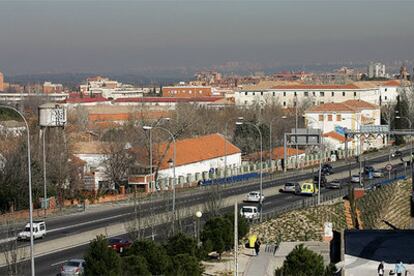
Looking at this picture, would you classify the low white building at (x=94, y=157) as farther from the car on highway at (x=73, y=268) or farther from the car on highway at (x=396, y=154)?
the car on highway at (x=396, y=154)

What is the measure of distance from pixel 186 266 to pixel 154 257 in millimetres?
1091

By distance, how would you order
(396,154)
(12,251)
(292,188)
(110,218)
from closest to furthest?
(12,251)
(110,218)
(292,188)
(396,154)

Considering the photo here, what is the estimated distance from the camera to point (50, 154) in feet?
201

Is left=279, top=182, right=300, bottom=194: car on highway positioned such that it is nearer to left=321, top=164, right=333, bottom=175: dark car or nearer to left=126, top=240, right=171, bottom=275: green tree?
left=321, top=164, right=333, bottom=175: dark car

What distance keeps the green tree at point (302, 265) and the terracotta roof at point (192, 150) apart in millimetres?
37647

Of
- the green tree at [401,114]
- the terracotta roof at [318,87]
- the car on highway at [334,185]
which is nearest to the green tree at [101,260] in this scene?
the car on highway at [334,185]

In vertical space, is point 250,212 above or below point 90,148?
below

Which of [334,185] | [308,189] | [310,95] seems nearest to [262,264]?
[308,189]

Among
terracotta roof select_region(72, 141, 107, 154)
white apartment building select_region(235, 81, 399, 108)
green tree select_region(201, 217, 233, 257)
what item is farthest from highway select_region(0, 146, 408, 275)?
white apartment building select_region(235, 81, 399, 108)

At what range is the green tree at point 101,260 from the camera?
25922mm

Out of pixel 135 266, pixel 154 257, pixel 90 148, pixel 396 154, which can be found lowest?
pixel 396 154

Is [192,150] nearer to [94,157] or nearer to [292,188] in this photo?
[94,157]

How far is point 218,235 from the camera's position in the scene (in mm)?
36312

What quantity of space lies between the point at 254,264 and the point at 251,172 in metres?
42.1
